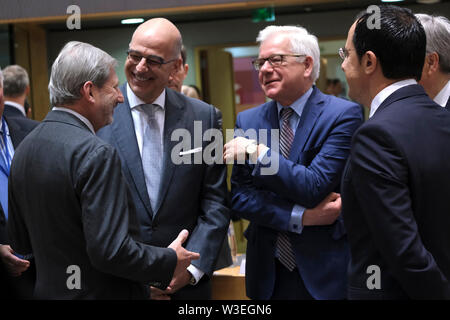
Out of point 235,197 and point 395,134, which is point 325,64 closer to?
point 235,197

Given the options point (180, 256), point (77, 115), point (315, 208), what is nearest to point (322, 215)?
point (315, 208)

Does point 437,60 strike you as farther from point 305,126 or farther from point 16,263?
point 16,263

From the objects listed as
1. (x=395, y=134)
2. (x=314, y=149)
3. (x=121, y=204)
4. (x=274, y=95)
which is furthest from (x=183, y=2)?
(x=395, y=134)

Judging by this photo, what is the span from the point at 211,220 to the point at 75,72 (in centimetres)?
80

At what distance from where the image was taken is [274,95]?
7.36 feet

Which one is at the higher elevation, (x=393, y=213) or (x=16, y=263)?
(x=393, y=213)

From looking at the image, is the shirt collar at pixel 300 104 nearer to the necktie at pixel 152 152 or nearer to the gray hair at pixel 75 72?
the necktie at pixel 152 152

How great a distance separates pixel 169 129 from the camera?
222cm

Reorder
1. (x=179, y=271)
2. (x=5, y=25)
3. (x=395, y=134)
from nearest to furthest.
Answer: (x=395, y=134), (x=179, y=271), (x=5, y=25)

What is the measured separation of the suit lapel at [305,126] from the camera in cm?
216

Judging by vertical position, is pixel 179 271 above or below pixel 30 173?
below

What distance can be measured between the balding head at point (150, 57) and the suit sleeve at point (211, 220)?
0.40m

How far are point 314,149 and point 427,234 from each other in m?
0.69

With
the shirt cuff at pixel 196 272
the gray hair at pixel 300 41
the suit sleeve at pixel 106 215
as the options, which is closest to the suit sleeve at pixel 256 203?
the shirt cuff at pixel 196 272
